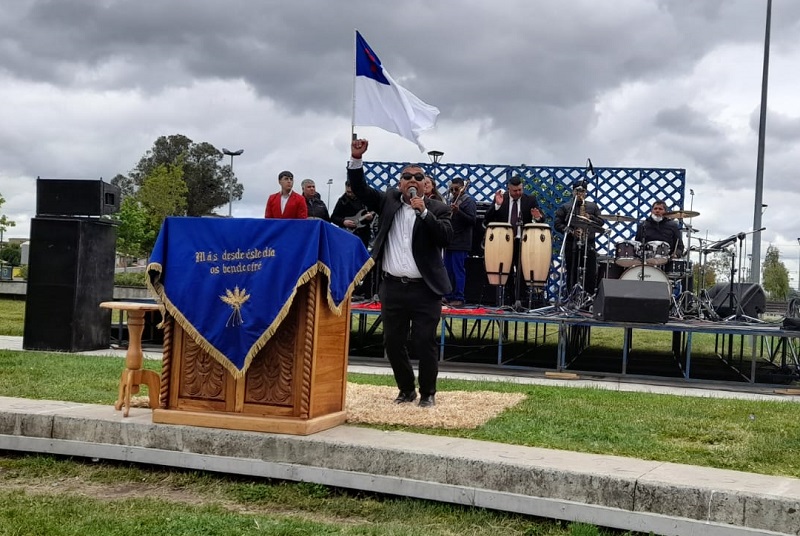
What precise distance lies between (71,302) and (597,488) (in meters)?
10.1

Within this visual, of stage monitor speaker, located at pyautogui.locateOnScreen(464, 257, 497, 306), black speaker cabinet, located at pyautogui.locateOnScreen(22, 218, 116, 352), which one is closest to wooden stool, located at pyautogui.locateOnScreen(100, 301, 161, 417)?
black speaker cabinet, located at pyautogui.locateOnScreen(22, 218, 116, 352)

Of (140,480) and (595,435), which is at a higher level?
Answer: (595,435)

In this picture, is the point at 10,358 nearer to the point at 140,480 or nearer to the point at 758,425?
the point at 140,480

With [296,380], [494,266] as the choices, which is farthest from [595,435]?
[494,266]

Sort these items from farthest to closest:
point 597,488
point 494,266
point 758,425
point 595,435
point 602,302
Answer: point 494,266
point 602,302
point 758,425
point 595,435
point 597,488

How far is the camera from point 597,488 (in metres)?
4.59

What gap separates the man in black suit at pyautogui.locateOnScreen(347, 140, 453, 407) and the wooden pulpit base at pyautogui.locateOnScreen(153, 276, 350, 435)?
0.93m

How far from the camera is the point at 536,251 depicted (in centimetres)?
1316

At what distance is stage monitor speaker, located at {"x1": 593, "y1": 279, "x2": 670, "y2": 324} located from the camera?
1128cm

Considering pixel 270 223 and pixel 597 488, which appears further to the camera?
pixel 270 223

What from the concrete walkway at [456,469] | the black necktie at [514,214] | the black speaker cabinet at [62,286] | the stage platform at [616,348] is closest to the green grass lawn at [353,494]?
the concrete walkway at [456,469]

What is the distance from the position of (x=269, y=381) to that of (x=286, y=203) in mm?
4167

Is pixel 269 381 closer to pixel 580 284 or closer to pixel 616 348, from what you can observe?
pixel 580 284

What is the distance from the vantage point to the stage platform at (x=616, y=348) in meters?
11.6
